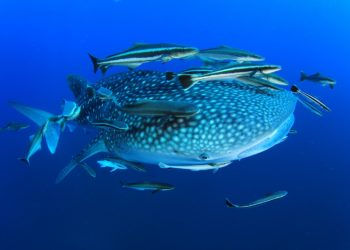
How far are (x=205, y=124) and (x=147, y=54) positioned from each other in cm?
106

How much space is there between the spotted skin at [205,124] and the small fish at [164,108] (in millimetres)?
191

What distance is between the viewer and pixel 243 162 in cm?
1316

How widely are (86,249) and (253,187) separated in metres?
6.12

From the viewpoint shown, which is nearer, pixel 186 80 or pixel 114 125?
pixel 186 80

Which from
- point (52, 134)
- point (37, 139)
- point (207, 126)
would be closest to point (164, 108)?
point (207, 126)

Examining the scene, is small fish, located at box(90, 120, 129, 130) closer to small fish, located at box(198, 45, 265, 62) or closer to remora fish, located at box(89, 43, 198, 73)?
remora fish, located at box(89, 43, 198, 73)

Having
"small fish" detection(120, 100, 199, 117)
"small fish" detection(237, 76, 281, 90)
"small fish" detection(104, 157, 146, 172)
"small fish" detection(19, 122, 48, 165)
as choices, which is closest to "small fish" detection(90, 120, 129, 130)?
"small fish" detection(120, 100, 199, 117)

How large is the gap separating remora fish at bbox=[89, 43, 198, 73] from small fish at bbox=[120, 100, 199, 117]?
0.73 meters

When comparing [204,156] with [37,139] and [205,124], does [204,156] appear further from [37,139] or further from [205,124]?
[37,139]

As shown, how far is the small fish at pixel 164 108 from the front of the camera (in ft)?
9.03

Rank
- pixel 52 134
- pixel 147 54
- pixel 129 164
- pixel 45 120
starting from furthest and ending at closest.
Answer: pixel 129 164 < pixel 45 120 < pixel 52 134 < pixel 147 54

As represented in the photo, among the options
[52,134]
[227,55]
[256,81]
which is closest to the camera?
[256,81]

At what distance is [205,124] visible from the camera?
9.45 feet

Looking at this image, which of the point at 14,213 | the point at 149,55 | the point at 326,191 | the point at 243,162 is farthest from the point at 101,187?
the point at 149,55
